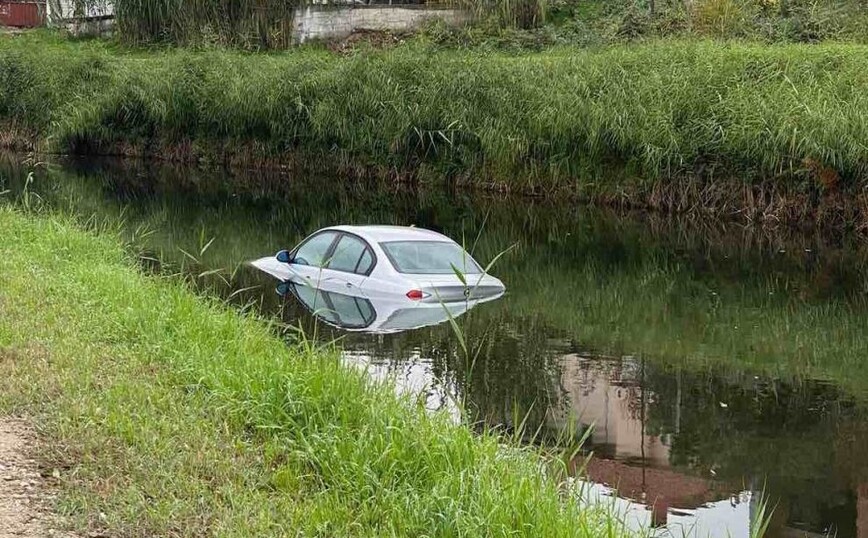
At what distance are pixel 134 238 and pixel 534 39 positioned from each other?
68.9ft

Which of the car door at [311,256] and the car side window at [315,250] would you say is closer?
the car door at [311,256]

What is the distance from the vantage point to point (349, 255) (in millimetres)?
16516

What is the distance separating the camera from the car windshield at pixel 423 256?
1587cm

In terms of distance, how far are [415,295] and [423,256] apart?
92 centimetres

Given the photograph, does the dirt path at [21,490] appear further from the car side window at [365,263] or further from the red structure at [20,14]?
the red structure at [20,14]

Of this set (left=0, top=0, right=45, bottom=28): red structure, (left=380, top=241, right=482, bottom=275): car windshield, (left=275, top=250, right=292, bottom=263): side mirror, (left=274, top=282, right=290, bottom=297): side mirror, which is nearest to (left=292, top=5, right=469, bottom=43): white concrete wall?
(left=0, top=0, right=45, bottom=28): red structure

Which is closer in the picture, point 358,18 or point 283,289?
point 283,289

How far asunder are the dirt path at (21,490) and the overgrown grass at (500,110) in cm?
2028

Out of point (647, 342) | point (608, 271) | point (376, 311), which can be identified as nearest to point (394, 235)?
point (376, 311)

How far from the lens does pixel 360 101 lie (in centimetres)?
3381

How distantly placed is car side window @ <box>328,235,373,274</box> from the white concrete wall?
2722 cm

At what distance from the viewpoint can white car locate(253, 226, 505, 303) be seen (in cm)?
1554

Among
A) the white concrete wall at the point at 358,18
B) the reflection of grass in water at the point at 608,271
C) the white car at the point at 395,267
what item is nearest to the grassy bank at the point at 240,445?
the white car at the point at 395,267

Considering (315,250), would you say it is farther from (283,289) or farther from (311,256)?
(283,289)
